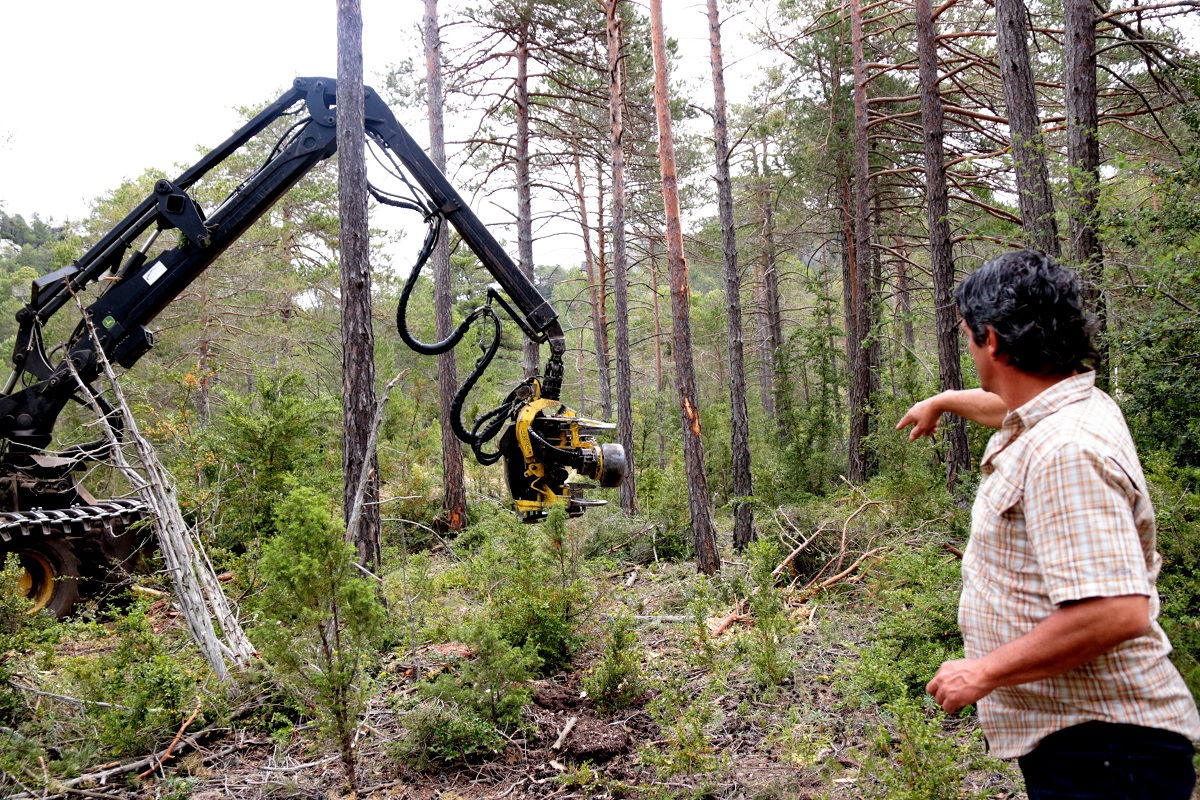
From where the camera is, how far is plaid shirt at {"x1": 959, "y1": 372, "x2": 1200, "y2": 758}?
1.46 meters

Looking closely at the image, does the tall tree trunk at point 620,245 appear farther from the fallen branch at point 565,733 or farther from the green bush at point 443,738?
the green bush at point 443,738

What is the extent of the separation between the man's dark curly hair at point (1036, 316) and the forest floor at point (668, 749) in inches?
80.2

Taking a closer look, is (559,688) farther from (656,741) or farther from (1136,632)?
(1136,632)

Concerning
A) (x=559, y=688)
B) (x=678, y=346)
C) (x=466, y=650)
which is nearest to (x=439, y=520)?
(x=678, y=346)

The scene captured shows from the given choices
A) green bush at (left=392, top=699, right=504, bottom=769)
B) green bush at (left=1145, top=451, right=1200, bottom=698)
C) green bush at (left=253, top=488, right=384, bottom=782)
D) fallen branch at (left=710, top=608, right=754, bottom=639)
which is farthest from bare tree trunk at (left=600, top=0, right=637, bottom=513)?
green bush at (left=253, top=488, right=384, bottom=782)

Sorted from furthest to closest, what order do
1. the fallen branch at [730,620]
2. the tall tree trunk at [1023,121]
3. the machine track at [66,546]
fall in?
the machine track at [66,546], the tall tree trunk at [1023,121], the fallen branch at [730,620]

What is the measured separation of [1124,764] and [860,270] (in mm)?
12488

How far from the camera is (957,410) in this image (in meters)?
2.37

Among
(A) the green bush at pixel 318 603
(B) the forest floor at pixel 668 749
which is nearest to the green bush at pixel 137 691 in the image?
(B) the forest floor at pixel 668 749

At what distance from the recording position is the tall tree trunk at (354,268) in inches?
226

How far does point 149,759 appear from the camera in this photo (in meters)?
4.00

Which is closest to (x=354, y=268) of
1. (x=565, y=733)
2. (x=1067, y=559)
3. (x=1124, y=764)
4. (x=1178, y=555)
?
(x=565, y=733)

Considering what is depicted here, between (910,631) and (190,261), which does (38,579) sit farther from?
(910,631)

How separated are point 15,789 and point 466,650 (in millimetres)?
2794
